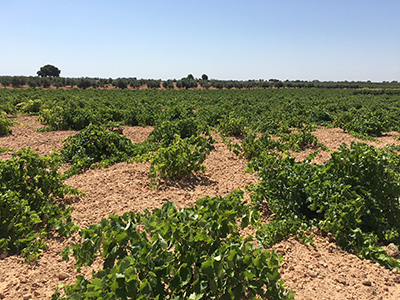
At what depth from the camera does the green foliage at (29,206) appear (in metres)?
3.63

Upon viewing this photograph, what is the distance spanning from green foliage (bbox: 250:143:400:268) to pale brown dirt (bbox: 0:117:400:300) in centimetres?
25

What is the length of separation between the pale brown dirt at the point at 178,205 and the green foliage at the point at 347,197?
0.81 feet

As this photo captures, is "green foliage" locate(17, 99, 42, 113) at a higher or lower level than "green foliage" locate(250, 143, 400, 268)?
higher

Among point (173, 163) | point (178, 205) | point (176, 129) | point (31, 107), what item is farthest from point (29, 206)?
point (31, 107)

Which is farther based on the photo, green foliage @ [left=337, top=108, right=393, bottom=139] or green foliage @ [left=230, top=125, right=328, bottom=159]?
green foliage @ [left=337, top=108, right=393, bottom=139]

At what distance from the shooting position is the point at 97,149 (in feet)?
24.7

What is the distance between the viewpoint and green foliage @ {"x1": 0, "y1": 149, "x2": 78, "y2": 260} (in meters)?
3.63

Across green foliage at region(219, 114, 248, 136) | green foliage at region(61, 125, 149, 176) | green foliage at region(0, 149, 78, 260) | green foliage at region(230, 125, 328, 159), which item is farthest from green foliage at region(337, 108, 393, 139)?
green foliage at region(0, 149, 78, 260)

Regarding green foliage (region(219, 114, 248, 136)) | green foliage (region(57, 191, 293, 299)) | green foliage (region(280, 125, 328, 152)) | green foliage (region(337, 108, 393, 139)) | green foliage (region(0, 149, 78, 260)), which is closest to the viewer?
green foliage (region(57, 191, 293, 299))

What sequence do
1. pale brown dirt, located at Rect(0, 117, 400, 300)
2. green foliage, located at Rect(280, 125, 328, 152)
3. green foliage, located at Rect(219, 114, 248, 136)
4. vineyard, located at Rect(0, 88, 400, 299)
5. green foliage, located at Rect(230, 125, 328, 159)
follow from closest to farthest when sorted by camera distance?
vineyard, located at Rect(0, 88, 400, 299), pale brown dirt, located at Rect(0, 117, 400, 300), green foliage, located at Rect(230, 125, 328, 159), green foliage, located at Rect(280, 125, 328, 152), green foliage, located at Rect(219, 114, 248, 136)

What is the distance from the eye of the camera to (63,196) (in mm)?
4895

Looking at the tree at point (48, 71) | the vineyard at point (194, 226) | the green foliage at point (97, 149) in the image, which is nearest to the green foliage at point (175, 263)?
the vineyard at point (194, 226)

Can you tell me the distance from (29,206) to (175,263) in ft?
9.11

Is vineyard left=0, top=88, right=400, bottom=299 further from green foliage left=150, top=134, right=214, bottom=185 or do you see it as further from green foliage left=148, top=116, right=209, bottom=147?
green foliage left=148, top=116, right=209, bottom=147
